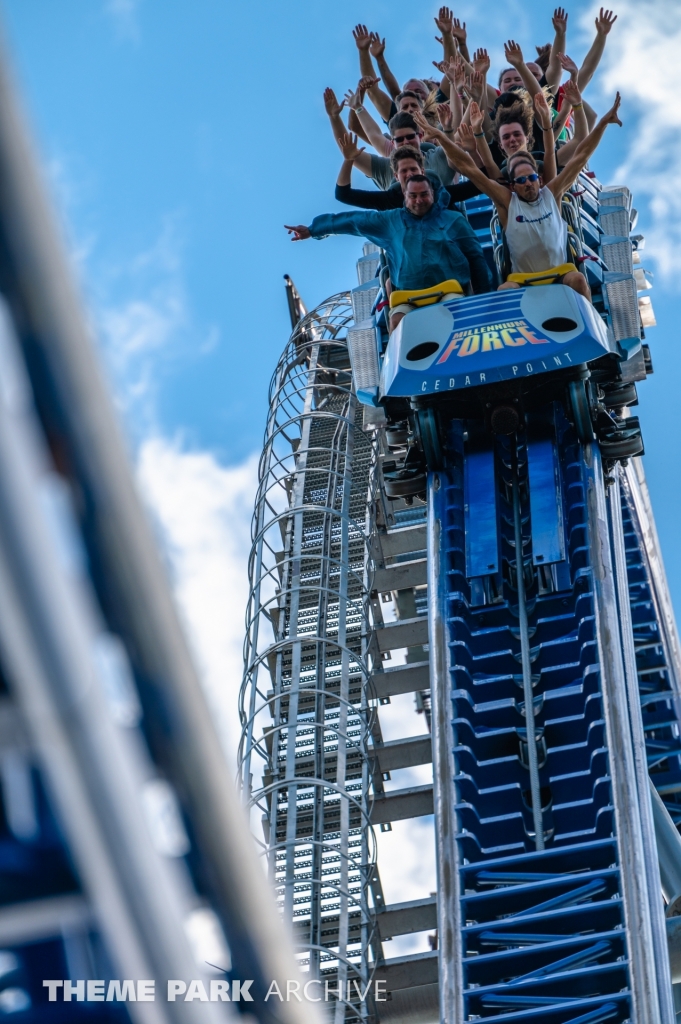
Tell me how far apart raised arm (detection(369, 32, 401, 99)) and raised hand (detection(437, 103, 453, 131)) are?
2.64 feet

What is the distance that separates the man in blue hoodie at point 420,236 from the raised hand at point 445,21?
196 cm

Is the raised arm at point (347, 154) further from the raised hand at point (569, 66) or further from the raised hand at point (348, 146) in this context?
the raised hand at point (569, 66)

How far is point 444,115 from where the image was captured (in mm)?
12352

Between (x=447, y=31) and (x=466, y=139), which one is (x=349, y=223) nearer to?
(x=466, y=139)

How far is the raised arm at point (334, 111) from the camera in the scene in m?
11.2

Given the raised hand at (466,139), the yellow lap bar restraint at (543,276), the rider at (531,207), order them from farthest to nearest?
the raised hand at (466,139) < the rider at (531,207) < the yellow lap bar restraint at (543,276)

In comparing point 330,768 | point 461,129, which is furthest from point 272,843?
point 461,129

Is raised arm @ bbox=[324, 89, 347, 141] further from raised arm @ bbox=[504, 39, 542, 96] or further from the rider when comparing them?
raised arm @ bbox=[504, 39, 542, 96]

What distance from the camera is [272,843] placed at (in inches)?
447

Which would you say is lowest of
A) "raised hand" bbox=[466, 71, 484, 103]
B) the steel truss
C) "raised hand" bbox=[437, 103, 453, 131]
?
the steel truss

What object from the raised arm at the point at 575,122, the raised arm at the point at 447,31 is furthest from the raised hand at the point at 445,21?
the raised arm at the point at 575,122

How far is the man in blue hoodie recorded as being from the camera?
11.1 metres

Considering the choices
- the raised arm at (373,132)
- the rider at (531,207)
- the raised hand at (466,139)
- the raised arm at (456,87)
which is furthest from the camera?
the raised arm at (373,132)

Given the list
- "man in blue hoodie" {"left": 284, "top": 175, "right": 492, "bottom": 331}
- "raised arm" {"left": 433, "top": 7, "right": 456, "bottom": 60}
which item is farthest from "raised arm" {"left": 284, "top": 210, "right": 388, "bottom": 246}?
"raised arm" {"left": 433, "top": 7, "right": 456, "bottom": 60}
